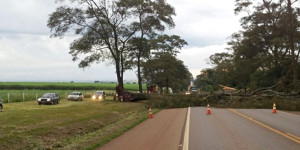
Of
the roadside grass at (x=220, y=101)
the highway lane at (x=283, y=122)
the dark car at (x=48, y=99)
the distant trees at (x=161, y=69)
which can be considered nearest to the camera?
the highway lane at (x=283, y=122)

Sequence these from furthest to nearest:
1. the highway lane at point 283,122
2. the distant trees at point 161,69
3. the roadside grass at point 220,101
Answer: the distant trees at point 161,69 < the roadside grass at point 220,101 < the highway lane at point 283,122

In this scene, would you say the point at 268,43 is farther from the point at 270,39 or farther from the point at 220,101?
the point at 220,101

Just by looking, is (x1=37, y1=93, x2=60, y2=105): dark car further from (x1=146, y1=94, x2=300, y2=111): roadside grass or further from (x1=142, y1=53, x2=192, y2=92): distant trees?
(x1=142, y1=53, x2=192, y2=92): distant trees

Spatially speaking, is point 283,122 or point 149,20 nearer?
point 283,122

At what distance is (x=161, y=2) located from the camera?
52.2m

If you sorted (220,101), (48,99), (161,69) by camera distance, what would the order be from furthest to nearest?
(161,69), (48,99), (220,101)

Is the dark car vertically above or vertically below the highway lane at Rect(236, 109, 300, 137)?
above

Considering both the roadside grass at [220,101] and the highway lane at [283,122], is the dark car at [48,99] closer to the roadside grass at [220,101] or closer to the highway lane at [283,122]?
the roadside grass at [220,101]

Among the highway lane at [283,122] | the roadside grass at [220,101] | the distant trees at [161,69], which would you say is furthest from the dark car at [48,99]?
the distant trees at [161,69]

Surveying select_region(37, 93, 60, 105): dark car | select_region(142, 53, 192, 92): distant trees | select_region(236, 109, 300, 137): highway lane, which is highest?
select_region(142, 53, 192, 92): distant trees

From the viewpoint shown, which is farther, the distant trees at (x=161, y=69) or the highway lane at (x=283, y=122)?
the distant trees at (x=161, y=69)

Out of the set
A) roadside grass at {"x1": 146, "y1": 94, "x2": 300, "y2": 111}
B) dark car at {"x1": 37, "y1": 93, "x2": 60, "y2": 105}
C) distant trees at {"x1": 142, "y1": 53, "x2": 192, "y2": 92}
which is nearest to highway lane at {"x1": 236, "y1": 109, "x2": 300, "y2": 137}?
roadside grass at {"x1": 146, "y1": 94, "x2": 300, "y2": 111}

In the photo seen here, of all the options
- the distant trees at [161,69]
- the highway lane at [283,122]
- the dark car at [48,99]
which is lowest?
the highway lane at [283,122]

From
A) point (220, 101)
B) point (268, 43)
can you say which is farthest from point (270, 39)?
point (220, 101)
